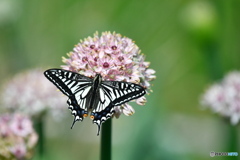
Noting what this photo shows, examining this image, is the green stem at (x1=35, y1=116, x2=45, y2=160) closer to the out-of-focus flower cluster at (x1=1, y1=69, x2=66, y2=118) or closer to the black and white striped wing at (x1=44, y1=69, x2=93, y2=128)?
the out-of-focus flower cluster at (x1=1, y1=69, x2=66, y2=118)

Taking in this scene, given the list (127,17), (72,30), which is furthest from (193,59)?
(72,30)

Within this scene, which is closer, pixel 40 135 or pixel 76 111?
pixel 76 111

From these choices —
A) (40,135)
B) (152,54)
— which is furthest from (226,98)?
(152,54)

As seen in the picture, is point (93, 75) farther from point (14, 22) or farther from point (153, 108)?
point (14, 22)

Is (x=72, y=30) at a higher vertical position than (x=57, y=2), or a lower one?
lower

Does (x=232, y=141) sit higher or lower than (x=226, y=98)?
lower

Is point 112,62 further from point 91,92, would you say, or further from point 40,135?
point 40,135
